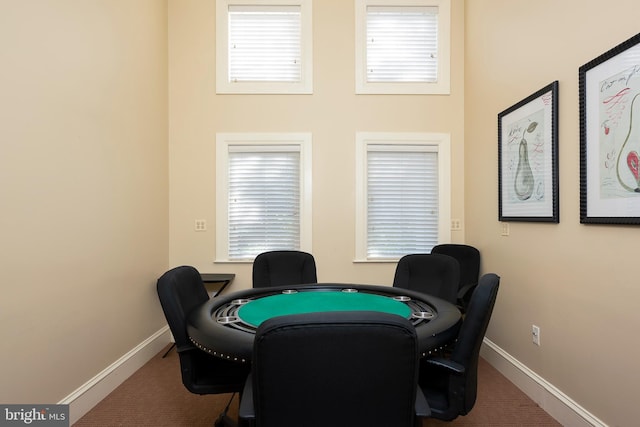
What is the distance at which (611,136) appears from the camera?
1.64 metres

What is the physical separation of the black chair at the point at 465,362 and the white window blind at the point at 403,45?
8.89 feet

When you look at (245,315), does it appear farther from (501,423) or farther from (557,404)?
(557,404)

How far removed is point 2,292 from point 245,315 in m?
1.23

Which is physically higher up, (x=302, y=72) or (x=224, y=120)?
(x=302, y=72)

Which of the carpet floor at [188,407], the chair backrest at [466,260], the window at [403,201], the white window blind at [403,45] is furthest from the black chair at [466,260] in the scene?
the white window blind at [403,45]

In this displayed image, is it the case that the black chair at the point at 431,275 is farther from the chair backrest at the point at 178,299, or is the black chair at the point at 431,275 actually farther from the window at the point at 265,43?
the window at the point at 265,43

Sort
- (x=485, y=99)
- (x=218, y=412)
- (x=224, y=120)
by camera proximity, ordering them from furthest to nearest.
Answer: (x=224, y=120), (x=485, y=99), (x=218, y=412)

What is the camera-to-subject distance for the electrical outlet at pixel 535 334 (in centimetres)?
220

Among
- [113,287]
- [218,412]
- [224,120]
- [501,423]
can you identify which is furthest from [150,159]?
[501,423]

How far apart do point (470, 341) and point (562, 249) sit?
1.18m

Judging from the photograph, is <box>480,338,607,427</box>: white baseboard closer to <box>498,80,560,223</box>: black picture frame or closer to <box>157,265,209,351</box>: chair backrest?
<box>498,80,560,223</box>: black picture frame

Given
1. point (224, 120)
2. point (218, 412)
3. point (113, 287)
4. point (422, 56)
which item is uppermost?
point (422, 56)

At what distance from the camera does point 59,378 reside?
1875 mm

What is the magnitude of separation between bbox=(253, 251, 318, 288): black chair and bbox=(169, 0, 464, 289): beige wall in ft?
2.17
